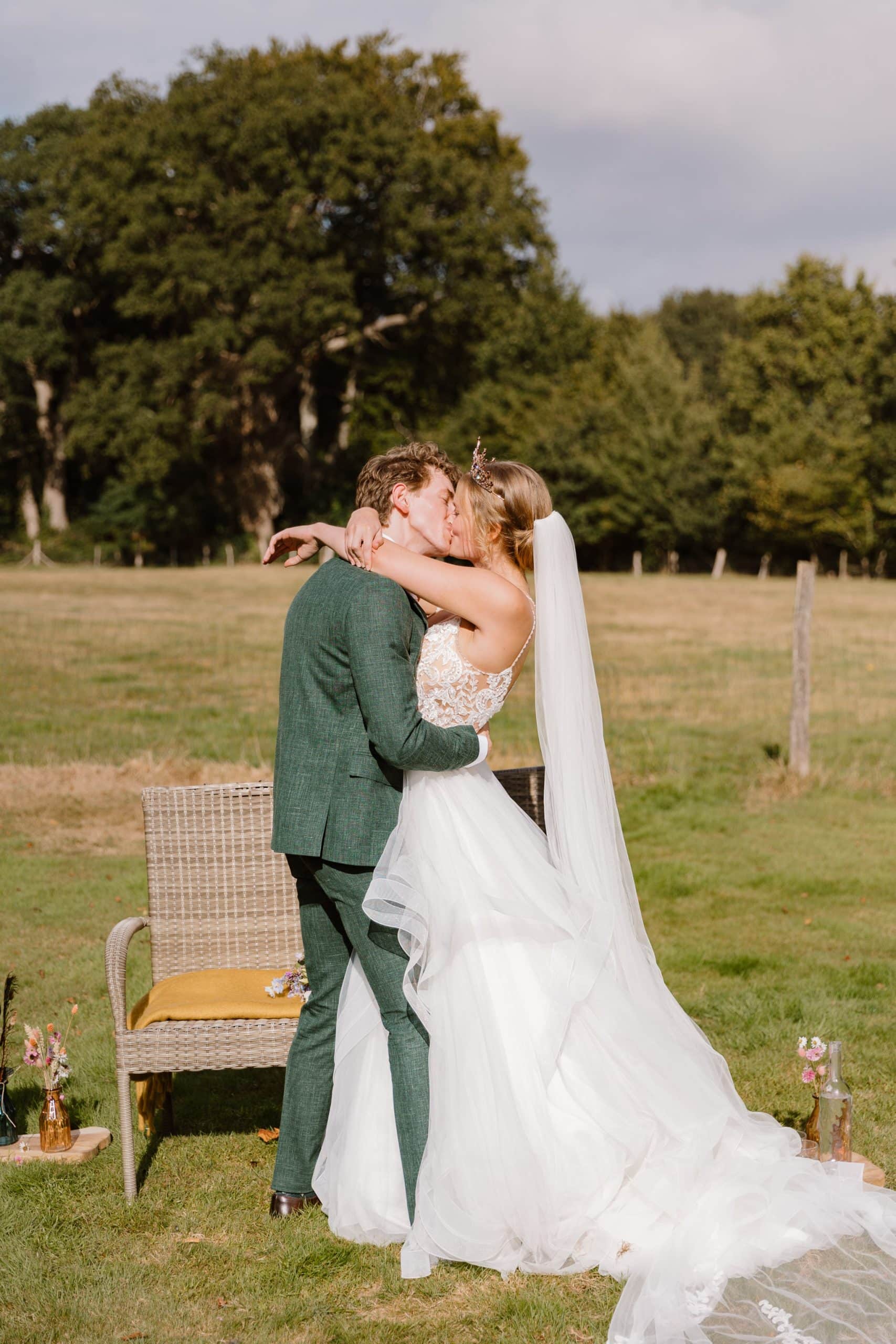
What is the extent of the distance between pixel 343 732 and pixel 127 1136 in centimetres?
172

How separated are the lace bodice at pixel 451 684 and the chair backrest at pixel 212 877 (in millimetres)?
1391

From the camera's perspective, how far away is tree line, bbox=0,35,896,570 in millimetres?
42312

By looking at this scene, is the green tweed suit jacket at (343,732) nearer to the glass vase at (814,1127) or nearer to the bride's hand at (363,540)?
the bride's hand at (363,540)

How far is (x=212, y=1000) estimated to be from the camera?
14.5 ft

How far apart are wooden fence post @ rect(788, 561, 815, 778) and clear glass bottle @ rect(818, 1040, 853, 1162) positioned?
294 inches

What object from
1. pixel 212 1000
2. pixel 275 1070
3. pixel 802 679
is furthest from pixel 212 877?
pixel 802 679

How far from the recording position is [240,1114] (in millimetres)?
5188

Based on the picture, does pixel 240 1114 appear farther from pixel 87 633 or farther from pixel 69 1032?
pixel 87 633

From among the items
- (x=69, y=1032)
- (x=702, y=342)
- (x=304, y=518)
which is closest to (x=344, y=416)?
(x=304, y=518)

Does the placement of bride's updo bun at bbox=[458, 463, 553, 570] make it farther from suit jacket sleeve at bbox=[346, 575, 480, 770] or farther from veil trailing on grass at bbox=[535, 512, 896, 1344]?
suit jacket sleeve at bbox=[346, 575, 480, 770]

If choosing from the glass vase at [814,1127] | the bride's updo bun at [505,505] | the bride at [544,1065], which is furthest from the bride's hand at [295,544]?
the glass vase at [814,1127]

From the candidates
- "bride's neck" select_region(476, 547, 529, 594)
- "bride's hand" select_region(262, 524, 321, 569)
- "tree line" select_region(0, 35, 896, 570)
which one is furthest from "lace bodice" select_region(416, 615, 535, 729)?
"tree line" select_region(0, 35, 896, 570)

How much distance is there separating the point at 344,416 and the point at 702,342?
93.6ft

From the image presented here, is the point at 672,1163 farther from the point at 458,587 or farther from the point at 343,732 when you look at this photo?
the point at 458,587
